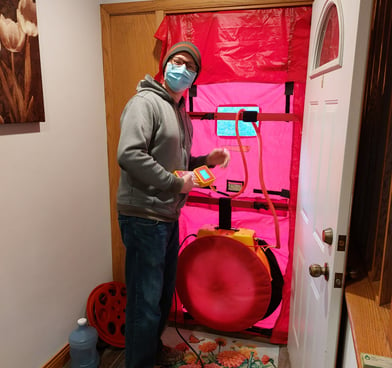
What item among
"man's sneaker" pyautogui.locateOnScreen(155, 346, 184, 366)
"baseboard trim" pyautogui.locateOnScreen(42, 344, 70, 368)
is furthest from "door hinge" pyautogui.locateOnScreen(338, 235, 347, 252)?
"baseboard trim" pyautogui.locateOnScreen(42, 344, 70, 368)

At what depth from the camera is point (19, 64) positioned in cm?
150

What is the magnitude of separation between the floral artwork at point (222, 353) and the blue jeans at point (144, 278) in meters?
0.33

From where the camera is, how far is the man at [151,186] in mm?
1499

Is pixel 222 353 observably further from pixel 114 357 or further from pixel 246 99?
pixel 246 99

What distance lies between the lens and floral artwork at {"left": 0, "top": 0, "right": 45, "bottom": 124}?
1429 mm

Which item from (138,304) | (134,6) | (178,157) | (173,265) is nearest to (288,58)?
(178,157)

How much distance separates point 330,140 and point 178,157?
0.73 m

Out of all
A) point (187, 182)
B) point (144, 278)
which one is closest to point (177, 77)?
point (187, 182)

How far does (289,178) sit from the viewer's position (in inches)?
77.6

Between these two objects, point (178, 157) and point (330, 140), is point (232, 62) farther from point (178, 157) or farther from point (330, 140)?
point (330, 140)

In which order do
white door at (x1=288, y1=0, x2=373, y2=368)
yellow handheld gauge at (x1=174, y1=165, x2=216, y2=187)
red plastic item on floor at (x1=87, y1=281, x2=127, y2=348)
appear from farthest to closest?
red plastic item on floor at (x1=87, y1=281, x2=127, y2=348), yellow handheld gauge at (x1=174, y1=165, x2=216, y2=187), white door at (x1=288, y1=0, x2=373, y2=368)

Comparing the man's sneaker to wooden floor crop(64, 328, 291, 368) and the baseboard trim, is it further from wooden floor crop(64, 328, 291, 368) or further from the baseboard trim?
the baseboard trim

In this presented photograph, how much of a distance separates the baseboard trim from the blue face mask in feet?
5.11

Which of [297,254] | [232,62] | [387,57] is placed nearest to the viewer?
[387,57]
